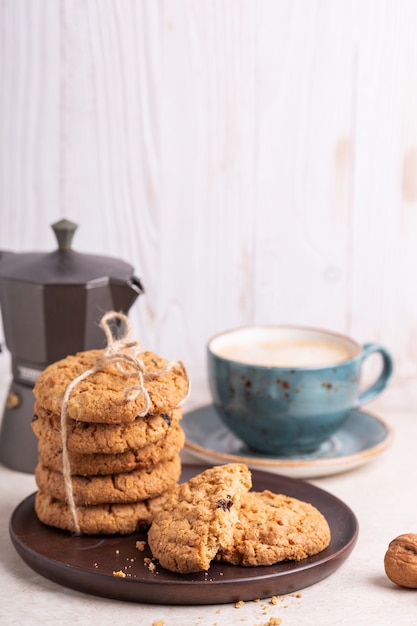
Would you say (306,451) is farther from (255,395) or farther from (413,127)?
(413,127)

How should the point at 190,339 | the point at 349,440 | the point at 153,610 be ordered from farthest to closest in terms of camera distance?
the point at 190,339 → the point at 349,440 → the point at 153,610

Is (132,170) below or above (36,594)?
above

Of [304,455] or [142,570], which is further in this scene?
[304,455]

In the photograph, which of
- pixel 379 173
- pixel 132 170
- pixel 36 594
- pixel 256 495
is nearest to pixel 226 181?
pixel 132 170

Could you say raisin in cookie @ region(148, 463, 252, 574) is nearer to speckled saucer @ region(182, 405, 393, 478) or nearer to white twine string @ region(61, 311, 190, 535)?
white twine string @ region(61, 311, 190, 535)

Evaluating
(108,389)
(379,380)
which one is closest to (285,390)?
(379,380)

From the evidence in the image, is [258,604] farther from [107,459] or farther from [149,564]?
[107,459]

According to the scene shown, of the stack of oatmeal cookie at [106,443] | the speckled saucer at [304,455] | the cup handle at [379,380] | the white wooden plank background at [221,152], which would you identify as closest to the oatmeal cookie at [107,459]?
the stack of oatmeal cookie at [106,443]
